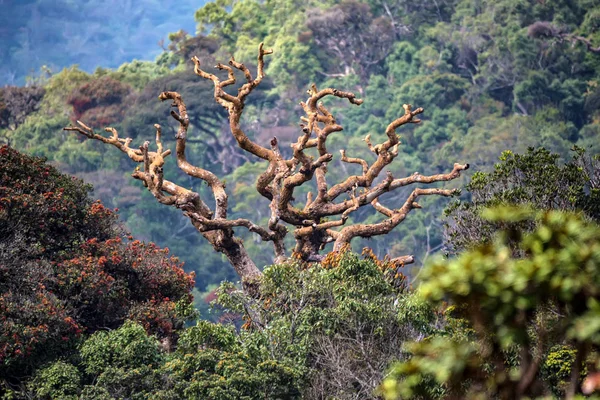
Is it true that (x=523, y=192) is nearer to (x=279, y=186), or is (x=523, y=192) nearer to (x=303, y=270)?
(x=303, y=270)

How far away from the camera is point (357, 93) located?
2507 inches

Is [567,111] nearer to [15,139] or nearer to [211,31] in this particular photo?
[211,31]

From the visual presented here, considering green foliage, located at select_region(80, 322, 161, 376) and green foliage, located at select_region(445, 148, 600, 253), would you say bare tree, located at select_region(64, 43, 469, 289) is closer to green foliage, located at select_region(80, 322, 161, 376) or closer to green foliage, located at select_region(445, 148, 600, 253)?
green foliage, located at select_region(445, 148, 600, 253)

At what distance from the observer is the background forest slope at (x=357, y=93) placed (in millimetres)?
54812

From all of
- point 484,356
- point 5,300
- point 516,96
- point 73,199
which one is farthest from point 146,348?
point 516,96

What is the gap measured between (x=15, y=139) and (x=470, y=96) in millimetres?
23844

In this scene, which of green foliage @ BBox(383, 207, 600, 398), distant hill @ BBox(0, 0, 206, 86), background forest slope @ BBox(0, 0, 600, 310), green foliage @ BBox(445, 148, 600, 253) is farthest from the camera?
distant hill @ BBox(0, 0, 206, 86)

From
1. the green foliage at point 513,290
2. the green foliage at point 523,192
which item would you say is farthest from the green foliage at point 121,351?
the green foliage at point 513,290

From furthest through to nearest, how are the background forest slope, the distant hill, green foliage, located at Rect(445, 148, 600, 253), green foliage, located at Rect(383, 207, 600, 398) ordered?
the distant hill
the background forest slope
green foliage, located at Rect(445, 148, 600, 253)
green foliage, located at Rect(383, 207, 600, 398)

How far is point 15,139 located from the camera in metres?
54.9

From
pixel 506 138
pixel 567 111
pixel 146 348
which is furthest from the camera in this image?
pixel 567 111

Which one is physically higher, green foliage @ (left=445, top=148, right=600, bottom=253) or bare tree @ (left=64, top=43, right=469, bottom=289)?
bare tree @ (left=64, top=43, right=469, bottom=289)

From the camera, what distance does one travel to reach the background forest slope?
54.8m

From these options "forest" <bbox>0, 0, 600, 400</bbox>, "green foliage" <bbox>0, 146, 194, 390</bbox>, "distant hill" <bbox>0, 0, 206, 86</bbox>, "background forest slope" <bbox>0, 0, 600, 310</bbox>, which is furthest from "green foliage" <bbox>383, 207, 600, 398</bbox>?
"distant hill" <bbox>0, 0, 206, 86</bbox>
